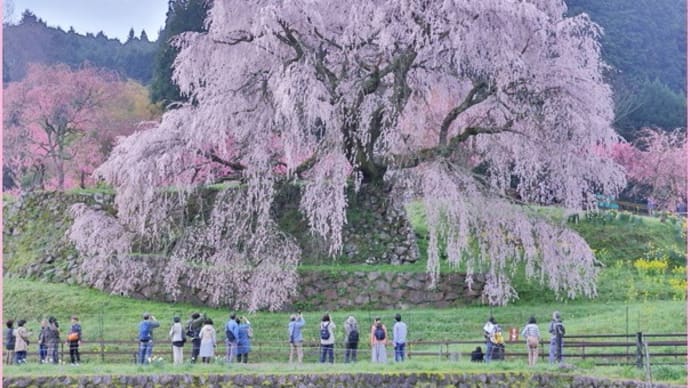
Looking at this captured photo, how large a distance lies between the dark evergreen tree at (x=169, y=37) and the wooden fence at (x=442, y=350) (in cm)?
1667

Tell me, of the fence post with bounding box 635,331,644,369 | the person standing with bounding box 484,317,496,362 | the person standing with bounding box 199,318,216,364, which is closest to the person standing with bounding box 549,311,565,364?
the person standing with bounding box 484,317,496,362

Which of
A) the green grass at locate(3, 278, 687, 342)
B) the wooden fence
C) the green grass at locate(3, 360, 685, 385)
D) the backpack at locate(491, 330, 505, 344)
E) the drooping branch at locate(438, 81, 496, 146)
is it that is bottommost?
the green grass at locate(3, 360, 685, 385)

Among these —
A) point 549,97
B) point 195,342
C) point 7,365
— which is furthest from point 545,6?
point 7,365

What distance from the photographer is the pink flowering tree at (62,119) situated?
122 ft

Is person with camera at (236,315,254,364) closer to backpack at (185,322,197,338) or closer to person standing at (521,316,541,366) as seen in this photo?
backpack at (185,322,197,338)

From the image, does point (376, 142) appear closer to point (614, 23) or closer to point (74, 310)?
point (74, 310)

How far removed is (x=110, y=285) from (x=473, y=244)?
9052 millimetres

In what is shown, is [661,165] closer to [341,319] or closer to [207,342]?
[341,319]

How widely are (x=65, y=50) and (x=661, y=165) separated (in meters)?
31.8

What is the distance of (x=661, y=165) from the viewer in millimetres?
40594

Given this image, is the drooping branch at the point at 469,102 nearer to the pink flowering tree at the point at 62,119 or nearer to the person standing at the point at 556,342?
the person standing at the point at 556,342

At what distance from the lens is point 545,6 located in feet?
84.1

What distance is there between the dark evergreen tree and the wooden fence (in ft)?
54.7

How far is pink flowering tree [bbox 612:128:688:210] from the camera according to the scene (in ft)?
133
